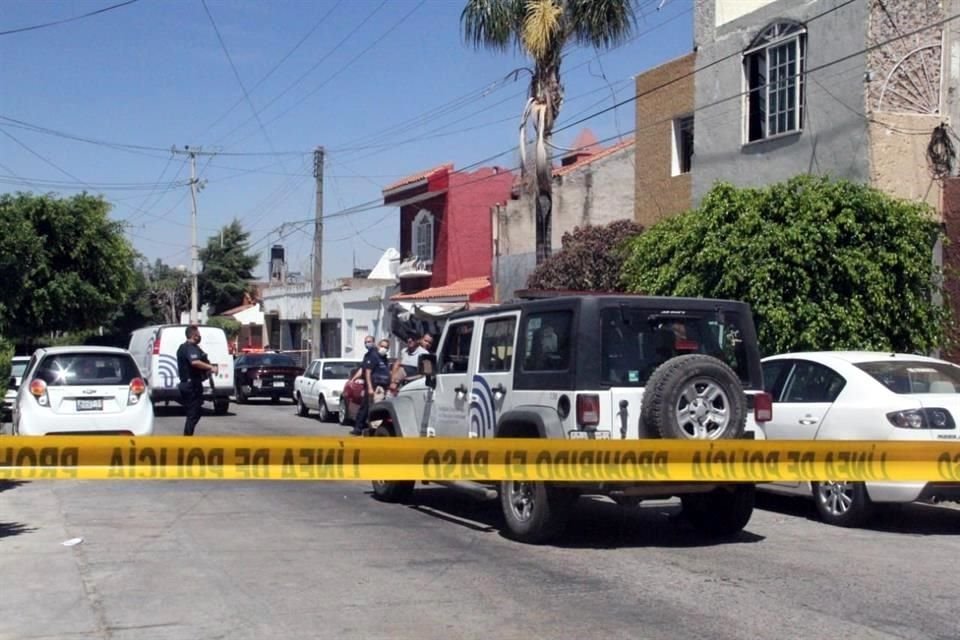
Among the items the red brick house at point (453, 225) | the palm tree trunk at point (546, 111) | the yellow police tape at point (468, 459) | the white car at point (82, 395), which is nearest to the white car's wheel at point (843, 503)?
the yellow police tape at point (468, 459)

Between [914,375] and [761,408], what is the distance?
6.84ft

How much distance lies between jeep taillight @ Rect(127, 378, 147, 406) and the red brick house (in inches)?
798

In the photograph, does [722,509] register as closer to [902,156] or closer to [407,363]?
[902,156]

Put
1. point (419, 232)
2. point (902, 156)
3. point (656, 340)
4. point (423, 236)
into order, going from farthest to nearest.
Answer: point (419, 232), point (423, 236), point (902, 156), point (656, 340)

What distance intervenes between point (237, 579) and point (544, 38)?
15.7m

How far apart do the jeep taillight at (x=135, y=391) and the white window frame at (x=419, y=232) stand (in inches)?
900

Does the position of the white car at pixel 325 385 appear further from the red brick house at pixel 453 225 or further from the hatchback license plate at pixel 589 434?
the hatchback license plate at pixel 589 434

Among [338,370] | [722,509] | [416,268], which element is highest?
[416,268]

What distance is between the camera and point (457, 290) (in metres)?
35.1

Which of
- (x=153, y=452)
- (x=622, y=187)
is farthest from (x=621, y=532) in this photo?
(x=622, y=187)

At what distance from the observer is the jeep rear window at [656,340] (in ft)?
30.9

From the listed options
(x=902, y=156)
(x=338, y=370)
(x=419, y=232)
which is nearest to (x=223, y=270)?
(x=419, y=232)

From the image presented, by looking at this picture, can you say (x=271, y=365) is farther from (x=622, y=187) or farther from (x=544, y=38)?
(x=544, y=38)

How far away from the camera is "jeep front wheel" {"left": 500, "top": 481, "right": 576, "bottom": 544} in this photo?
9.41 metres
